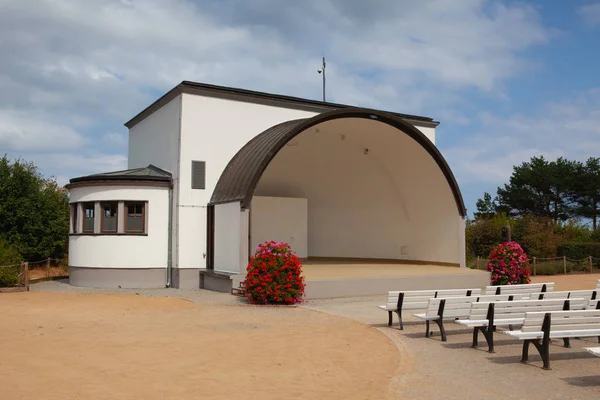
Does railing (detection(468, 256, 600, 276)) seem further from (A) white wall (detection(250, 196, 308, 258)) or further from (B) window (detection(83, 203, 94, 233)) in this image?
(B) window (detection(83, 203, 94, 233))

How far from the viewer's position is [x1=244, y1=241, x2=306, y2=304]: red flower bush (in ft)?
42.3

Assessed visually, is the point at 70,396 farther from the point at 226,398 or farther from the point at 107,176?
the point at 107,176

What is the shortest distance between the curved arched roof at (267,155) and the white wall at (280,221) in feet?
15.6

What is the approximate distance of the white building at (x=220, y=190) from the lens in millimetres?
16438

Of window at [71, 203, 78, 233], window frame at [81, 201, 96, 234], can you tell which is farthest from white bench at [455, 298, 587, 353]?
window at [71, 203, 78, 233]

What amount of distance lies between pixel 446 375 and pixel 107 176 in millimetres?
12798

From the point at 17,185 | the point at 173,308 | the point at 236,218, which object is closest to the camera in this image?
the point at 173,308

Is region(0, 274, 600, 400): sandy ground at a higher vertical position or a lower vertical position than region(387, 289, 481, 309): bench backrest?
lower

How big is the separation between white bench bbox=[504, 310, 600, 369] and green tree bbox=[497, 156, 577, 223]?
39.1 meters

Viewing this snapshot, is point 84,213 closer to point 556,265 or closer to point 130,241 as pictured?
point 130,241

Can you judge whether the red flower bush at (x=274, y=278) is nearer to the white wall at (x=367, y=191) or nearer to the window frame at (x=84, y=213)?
the window frame at (x=84, y=213)

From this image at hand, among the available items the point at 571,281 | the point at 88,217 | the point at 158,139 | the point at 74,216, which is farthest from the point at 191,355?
the point at 571,281

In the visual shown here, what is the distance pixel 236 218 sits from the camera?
1524cm

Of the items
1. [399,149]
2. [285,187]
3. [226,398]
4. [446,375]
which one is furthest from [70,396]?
[285,187]
